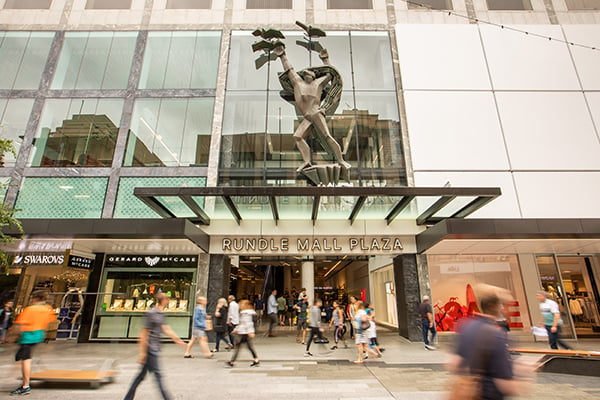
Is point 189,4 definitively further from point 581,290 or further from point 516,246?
point 581,290

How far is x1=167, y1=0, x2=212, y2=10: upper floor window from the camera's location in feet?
54.0

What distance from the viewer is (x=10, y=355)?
9.21 metres

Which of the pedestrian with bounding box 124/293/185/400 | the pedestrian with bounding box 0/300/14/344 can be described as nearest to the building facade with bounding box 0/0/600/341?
the pedestrian with bounding box 0/300/14/344

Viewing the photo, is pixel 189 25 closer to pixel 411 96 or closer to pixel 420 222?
pixel 411 96

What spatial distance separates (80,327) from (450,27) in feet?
68.9

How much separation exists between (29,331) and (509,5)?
22.8 metres

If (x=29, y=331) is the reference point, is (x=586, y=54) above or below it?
above

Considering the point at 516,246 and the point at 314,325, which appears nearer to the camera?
the point at 314,325

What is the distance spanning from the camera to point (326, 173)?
1191cm

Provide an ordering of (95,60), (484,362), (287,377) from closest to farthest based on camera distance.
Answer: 1. (484,362)
2. (287,377)
3. (95,60)

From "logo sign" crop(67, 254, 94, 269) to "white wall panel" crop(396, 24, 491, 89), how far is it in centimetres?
1523

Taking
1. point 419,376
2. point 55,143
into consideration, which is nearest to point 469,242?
point 419,376

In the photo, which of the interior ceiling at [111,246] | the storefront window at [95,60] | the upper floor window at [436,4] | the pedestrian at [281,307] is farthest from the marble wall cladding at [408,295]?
the storefront window at [95,60]

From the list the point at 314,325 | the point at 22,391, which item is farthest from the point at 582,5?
the point at 22,391
